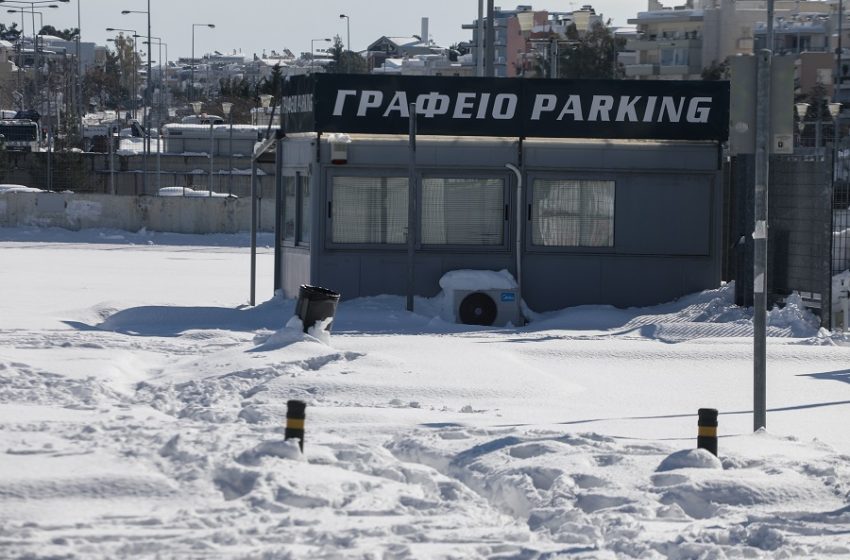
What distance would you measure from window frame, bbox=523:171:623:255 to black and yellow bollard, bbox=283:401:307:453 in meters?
11.6

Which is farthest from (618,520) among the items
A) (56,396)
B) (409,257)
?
(409,257)

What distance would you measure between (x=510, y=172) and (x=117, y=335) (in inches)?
247

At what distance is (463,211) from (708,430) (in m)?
11.5

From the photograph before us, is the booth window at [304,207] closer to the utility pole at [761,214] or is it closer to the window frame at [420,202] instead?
the window frame at [420,202]

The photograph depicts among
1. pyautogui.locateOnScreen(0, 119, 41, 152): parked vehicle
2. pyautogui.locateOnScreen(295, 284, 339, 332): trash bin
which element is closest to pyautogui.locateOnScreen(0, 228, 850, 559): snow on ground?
pyautogui.locateOnScreen(295, 284, 339, 332): trash bin

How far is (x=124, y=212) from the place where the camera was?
4459 cm

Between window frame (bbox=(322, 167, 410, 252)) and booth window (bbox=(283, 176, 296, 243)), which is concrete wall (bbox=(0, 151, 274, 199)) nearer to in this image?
booth window (bbox=(283, 176, 296, 243))

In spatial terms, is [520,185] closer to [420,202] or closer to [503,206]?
[503,206]

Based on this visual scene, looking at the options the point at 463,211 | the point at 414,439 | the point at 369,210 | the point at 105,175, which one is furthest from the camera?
the point at 105,175

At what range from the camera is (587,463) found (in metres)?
9.70

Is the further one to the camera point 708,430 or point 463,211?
point 463,211

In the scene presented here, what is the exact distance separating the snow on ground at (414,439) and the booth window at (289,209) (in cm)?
235

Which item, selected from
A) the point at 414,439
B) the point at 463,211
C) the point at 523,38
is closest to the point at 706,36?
the point at 523,38

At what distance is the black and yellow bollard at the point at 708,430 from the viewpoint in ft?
32.1
